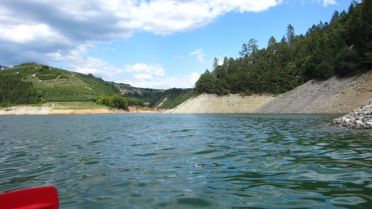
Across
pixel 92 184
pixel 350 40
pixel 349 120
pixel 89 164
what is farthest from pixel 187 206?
pixel 350 40

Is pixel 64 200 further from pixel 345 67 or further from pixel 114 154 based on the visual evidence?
pixel 345 67

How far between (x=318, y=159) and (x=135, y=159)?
919 cm

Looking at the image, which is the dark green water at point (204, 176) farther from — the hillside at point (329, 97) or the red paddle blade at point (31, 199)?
the hillside at point (329, 97)

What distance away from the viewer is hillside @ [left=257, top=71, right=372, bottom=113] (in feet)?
269

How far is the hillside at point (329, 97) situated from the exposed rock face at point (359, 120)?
36103 mm

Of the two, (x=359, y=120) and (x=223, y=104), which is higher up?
(x=223, y=104)

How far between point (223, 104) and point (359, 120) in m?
129

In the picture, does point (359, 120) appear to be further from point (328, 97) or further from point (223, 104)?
point (223, 104)

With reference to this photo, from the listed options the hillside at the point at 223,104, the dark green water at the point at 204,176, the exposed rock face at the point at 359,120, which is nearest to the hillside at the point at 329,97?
the exposed rock face at the point at 359,120

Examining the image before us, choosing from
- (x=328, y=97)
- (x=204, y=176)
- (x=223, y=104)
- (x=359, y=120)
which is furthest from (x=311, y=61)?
(x=204, y=176)

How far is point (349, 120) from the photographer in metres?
39.5

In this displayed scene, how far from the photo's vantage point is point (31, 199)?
7.66 m

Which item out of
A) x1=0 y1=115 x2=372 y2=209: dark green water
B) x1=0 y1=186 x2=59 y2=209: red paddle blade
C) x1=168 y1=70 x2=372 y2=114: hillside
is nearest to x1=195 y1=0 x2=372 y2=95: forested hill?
x1=168 y1=70 x2=372 y2=114: hillside

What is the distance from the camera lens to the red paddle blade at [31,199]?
24.6ft
